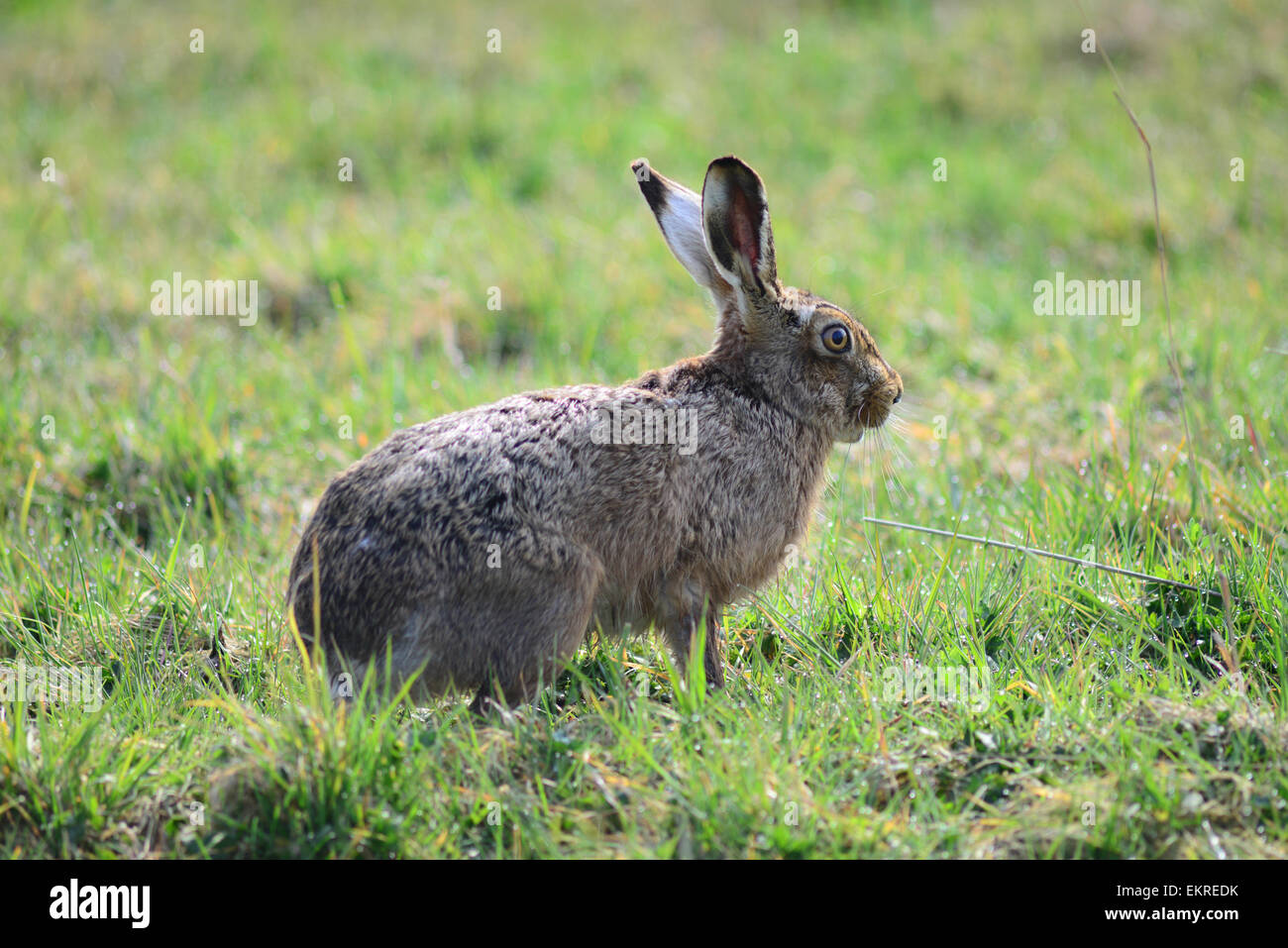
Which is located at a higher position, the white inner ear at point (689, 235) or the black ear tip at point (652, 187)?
the black ear tip at point (652, 187)

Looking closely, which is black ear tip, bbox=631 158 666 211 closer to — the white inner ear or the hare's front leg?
the white inner ear

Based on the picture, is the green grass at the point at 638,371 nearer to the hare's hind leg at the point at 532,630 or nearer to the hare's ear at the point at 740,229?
the hare's hind leg at the point at 532,630

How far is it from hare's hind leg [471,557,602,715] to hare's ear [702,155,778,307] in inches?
53.0

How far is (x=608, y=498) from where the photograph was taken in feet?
13.5

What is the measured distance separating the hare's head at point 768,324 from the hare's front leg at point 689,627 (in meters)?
0.88

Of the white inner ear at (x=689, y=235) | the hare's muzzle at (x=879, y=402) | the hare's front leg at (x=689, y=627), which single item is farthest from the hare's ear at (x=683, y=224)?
the hare's front leg at (x=689, y=627)

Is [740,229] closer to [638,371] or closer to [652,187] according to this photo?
[652,187]

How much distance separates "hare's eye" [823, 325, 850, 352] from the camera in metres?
4.76

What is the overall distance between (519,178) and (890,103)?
349 centimetres

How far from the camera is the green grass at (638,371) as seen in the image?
3.47 metres

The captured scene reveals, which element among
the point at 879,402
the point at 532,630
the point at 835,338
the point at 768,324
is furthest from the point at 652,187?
the point at 532,630

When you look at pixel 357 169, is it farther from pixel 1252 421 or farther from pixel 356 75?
pixel 1252 421

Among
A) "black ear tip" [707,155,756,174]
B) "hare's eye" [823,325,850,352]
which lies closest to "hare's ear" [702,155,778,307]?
"black ear tip" [707,155,756,174]

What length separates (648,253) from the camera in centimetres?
831
